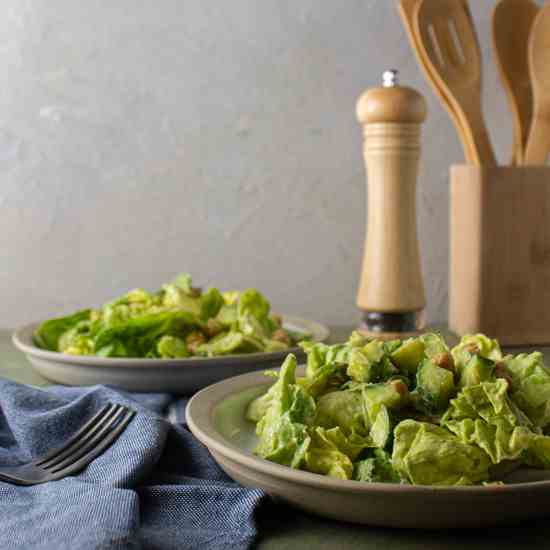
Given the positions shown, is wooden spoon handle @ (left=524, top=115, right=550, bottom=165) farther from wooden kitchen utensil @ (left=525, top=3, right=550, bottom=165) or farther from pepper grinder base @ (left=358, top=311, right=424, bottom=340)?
pepper grinder base @ (left=358, top=311, right=424, bottom=340)

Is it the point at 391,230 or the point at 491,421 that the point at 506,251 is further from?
the point at 491,421

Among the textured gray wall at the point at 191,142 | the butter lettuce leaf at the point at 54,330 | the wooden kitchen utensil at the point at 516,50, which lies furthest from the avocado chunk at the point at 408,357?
the textured gray wall at the point at 191,142

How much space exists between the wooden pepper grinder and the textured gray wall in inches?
13.3

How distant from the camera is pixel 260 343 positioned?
1108mm

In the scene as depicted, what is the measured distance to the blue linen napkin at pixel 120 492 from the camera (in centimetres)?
63

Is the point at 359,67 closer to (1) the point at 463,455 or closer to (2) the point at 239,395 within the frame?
(2) the point at 239,395

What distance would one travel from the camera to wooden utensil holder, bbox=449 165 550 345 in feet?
4.08

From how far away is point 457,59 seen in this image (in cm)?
125

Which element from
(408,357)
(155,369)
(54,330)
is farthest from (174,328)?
(408,357)

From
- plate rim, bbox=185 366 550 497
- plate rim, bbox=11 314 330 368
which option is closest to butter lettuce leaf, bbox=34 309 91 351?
plate rim, bbox=11 314 330 368

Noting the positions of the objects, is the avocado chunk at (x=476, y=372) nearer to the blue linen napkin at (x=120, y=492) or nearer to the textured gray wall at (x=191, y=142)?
the blue linen napkin at (x=120, y=492)

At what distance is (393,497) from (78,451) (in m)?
0.33

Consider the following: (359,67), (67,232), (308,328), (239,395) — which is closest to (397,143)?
(308,328)

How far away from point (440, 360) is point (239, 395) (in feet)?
0.67
